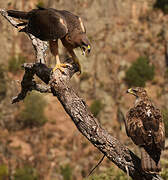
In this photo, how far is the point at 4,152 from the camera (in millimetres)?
23797

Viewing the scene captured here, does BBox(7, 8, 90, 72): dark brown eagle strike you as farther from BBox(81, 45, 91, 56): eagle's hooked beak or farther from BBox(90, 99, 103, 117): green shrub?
BBox(90, 99, 103, 117): green shrub

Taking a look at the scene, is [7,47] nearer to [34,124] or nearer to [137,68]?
[34,124]

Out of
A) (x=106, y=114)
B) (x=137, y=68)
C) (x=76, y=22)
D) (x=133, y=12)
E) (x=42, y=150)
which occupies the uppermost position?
(x=76, y=22)

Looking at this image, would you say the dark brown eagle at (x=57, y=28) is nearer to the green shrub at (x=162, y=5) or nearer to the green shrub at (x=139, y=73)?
the green shrub at (x=139, y=73)

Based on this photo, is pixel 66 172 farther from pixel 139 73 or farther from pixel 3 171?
pixel 139 73


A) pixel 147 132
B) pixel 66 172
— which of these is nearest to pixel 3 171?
pixel 66 172

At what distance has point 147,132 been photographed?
5.40m

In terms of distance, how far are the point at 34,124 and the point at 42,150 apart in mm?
2756

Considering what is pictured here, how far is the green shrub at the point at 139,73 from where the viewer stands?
28047mm

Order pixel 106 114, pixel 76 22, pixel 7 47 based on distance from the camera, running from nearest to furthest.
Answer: pixel 76 22 → pixel 106 114 → pixel 7 47

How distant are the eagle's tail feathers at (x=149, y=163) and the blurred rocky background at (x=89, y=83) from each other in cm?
1700

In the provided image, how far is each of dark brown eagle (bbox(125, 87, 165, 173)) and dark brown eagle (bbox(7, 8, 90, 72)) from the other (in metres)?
1.37

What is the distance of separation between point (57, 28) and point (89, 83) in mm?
21598

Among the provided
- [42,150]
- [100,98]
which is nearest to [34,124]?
[42,150]
